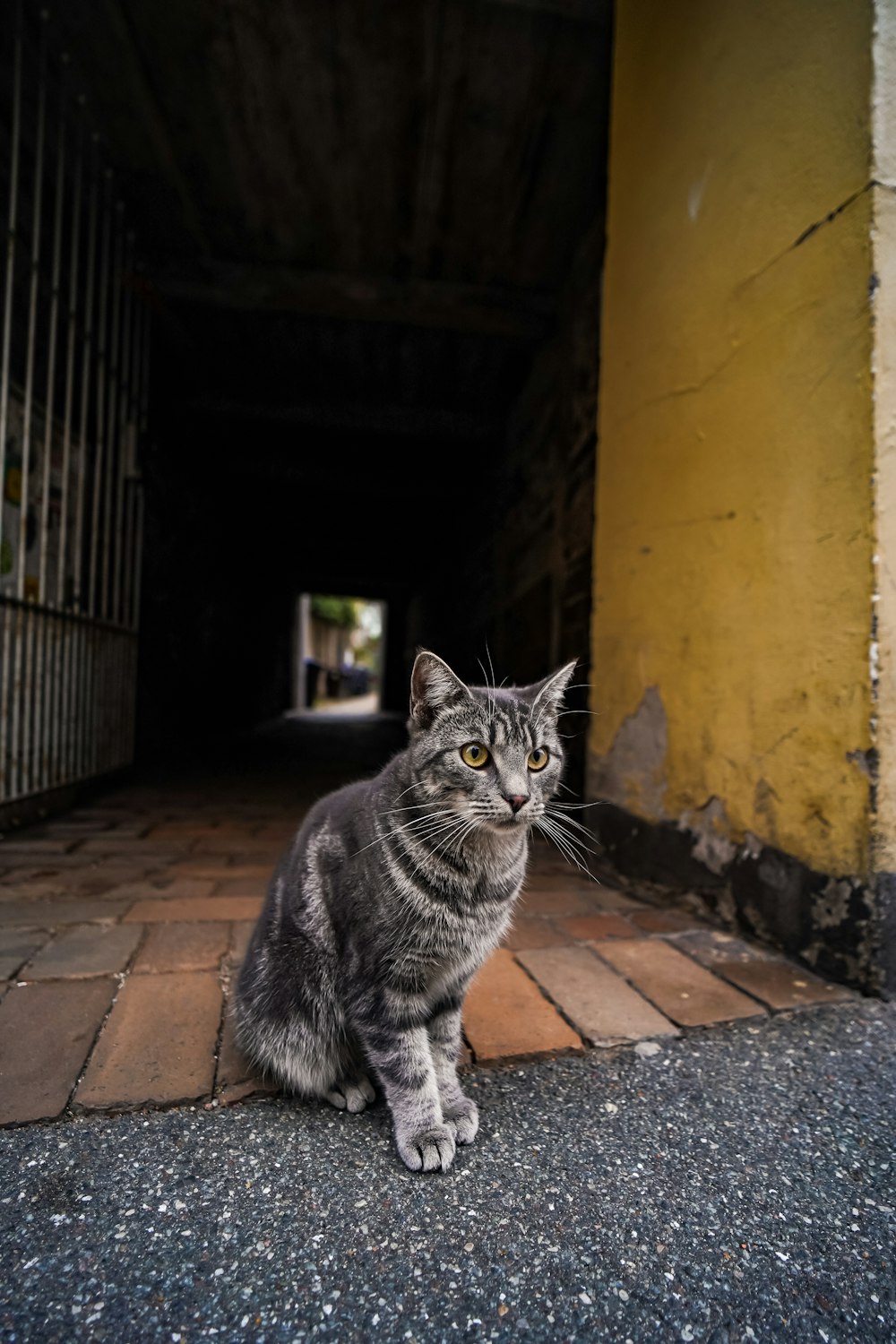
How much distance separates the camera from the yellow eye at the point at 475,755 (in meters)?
1.29

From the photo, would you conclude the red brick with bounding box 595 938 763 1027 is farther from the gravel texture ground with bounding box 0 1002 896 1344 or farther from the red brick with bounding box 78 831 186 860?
the red brick with bounding box 78 831 186 860

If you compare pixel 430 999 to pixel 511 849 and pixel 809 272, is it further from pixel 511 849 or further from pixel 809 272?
pixel 809 272

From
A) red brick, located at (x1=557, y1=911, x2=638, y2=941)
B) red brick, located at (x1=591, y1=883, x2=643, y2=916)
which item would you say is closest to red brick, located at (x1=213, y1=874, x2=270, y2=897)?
red brick, located at (x1=557, y1=911, x2=638, y2=941)

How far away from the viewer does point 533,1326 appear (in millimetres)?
798

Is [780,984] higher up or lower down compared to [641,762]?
lower down

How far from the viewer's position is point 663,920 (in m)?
2.11

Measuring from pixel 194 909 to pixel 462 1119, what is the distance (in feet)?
4.24

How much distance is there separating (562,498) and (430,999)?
119 inches

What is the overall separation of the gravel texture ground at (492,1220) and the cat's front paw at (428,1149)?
0.07 feet

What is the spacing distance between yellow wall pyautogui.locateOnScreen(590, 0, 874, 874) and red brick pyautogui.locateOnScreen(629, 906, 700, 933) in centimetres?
35

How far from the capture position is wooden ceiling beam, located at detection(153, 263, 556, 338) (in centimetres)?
399

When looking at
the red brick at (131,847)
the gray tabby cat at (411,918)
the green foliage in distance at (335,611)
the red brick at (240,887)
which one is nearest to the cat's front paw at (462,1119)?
the gray tabby cat at (411,918)

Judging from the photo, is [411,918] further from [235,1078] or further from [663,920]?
[663,920]

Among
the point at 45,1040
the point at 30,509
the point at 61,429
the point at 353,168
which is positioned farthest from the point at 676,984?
the point at 353,168
